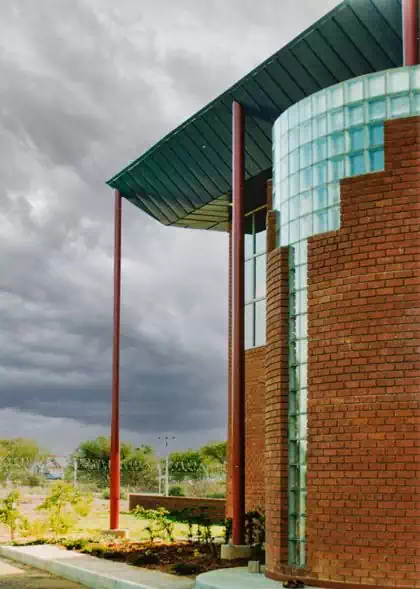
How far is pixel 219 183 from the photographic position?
71.0 feet

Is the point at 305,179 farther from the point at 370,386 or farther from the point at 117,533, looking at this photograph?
the point at 117,533

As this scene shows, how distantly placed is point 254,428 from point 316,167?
29.5 feet

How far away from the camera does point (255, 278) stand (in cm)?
2186

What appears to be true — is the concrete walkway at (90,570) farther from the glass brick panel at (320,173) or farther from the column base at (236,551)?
the glass brick panel at (320,173)

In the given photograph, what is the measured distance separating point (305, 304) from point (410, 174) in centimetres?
218

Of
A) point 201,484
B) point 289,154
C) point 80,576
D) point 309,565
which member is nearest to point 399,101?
point 289,154

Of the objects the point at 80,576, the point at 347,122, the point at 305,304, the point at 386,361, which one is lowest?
the point at 80,576

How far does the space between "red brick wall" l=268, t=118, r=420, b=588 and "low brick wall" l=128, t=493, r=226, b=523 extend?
538 inches

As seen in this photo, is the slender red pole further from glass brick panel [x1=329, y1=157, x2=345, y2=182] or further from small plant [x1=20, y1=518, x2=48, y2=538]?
glass brick panel [x1=329, y1=157, x2=345, y2=182]

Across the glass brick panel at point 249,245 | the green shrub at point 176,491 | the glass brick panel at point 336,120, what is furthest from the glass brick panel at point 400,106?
the green shrub at point 176,491

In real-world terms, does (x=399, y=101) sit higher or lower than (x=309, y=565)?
higher

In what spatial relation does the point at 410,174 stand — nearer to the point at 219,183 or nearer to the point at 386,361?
the point at 386,361

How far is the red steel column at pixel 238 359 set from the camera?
51.6 ft

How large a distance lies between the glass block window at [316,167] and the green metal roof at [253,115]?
251 cm
